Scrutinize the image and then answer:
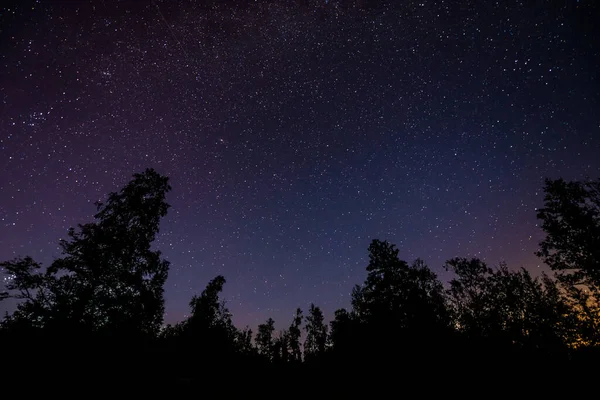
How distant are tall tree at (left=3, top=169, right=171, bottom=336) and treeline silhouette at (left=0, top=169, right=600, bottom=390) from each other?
0.23 feet

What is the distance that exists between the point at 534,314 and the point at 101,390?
3653 centimetres

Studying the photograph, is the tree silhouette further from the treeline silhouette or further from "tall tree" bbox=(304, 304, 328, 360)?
"tall tree" bbox=(304, 304, 328, 360)

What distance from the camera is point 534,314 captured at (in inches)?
1045

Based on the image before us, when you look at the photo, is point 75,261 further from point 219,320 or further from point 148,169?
point 219,320

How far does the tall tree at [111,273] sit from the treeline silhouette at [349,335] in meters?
0.07

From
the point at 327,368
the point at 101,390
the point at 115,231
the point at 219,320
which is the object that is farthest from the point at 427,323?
the point at 219,320

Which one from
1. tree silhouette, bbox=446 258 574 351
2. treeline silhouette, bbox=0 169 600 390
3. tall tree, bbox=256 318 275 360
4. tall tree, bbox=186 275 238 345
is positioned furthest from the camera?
tall tree, bbox=256 318 275 360

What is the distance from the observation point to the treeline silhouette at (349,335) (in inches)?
509

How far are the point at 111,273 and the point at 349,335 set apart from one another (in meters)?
28.8

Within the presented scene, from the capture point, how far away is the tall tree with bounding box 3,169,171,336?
15.8 m

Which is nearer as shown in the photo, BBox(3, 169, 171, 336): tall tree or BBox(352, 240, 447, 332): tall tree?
BBox(3, 169, 171, 336): tall tree

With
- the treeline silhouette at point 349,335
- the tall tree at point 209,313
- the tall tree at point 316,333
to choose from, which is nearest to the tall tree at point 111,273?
the treeline silhouette at point 349,335

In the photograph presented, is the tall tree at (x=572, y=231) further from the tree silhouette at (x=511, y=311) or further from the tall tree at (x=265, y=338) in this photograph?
the tall tree at (x=265, y=338)

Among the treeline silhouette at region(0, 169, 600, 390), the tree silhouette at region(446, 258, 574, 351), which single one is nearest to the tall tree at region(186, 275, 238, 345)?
the treeline silhouette at region(0, 169, 600, 390)
